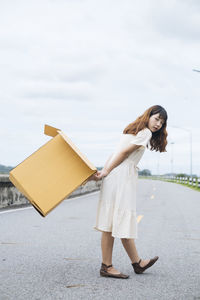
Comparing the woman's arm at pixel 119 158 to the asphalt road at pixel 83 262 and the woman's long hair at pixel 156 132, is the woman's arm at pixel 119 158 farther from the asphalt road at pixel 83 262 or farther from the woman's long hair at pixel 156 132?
the asphalt road at pixel 83 262

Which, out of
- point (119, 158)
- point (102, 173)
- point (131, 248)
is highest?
point (119, 158)

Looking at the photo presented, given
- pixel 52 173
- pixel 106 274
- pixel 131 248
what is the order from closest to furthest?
pixel 52 173, pixel 106 274, pixel 131 248

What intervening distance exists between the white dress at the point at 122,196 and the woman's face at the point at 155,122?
2.9 inches

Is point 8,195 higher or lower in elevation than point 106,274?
higher

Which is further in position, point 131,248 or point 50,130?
point 131,248

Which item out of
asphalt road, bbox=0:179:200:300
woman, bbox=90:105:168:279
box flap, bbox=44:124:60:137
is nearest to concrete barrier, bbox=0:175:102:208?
asphalt road, bbox=0:179:200:300

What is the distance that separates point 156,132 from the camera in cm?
510

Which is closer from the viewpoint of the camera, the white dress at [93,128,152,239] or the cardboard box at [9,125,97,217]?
the cardboard box at [9,125,97,217]

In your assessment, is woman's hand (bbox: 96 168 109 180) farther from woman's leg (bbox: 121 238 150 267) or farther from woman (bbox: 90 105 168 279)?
woman's leg (bbox: 121 238 150 267)

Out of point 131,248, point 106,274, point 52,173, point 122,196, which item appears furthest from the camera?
point 131,248

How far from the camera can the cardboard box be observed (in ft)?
14.7

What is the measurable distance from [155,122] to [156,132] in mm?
217

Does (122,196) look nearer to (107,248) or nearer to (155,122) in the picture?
(107,248)

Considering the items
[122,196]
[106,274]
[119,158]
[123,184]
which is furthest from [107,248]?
[119,158]
